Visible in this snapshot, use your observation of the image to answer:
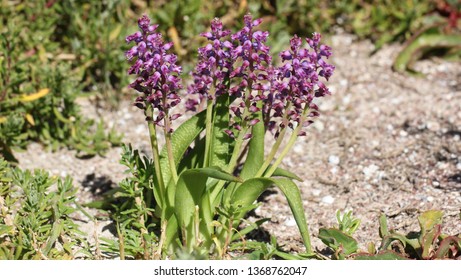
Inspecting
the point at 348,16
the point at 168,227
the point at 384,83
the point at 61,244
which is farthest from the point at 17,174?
the point at 348,16

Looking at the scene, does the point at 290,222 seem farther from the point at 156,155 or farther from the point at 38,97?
the point at 38,97

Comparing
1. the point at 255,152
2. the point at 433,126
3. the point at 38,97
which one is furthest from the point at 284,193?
the point at 433,126

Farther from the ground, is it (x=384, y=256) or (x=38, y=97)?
(x=38, y=97)

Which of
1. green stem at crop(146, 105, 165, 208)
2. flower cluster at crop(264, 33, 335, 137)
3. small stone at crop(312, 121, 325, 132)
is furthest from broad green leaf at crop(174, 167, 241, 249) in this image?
small stone at crop(312, 121, 325, 132)

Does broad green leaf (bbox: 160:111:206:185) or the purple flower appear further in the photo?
broad green leaf (bbox: 160:111:206:185)

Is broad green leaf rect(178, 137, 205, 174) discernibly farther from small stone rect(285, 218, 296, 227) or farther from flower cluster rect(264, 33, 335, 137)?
small stone rect(285, 218, 296, 227)

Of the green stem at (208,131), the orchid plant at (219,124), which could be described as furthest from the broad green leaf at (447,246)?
the green stem at (208,131)
